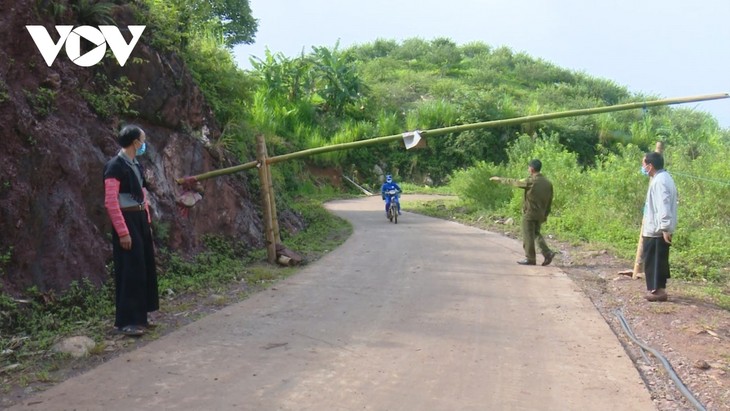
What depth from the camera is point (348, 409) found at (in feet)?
14.8

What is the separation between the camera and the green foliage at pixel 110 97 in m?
8.58

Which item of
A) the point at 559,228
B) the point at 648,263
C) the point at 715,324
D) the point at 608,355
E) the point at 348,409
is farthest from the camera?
the point at 559,228

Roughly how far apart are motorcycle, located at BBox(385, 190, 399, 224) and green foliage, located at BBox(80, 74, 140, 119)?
11.5 m

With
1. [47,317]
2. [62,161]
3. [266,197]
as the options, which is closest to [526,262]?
[266,197]

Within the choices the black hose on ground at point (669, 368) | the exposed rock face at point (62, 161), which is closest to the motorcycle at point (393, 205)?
the exposed rock face at point (62, 161)

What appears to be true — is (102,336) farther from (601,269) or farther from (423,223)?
(423,223)

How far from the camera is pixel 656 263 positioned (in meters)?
8.18

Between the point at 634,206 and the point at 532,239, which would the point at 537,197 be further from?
the point at 634,206

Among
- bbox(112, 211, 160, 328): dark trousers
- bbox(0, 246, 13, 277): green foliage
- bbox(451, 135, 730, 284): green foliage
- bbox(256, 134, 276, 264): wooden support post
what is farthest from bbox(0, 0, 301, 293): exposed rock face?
bbox(451, 135, 730, 284): green foliage

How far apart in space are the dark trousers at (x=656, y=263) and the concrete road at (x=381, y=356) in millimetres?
824

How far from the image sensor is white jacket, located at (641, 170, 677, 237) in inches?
317

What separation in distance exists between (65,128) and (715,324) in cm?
739

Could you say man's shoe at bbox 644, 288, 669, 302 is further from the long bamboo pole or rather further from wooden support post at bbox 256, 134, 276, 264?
wooden support post at bbox 256, 134, 276, 264

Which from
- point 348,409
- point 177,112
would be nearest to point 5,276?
point 348,409
